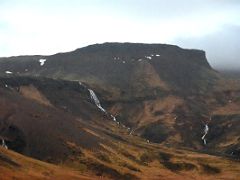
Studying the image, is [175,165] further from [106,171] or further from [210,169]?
[106,171]

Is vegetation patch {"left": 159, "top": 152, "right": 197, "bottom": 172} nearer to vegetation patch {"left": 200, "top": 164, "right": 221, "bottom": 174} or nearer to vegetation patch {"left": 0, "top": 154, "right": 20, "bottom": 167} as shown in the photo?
vegetation patch {"left": 200, "top": 164, "right": 221, "bottom": 174}

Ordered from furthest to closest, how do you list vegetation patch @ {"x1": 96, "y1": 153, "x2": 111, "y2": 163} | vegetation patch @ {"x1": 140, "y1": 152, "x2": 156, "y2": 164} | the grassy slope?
vegetation patch @ {"x1": 140, "y1": 152, "x2": 156, "y2": 164}
vegetation patch @ {"x1": 96, "y1": 153, "x2": 111, "y2": 163}
the grassy slope

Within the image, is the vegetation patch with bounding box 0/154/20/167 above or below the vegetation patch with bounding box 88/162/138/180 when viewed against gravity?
above

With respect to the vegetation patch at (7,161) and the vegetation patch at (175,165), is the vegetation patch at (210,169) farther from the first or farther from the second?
the vegetation patch at (7,161)

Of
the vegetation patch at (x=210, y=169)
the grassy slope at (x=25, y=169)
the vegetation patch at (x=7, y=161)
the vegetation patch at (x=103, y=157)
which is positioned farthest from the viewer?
the vegetation patch at (x=210, y=169)

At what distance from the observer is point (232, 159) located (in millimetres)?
193875

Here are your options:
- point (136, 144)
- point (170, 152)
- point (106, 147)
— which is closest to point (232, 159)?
point (170, 152)

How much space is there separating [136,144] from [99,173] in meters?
51.0

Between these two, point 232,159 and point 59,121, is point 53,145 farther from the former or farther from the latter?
point 232,159

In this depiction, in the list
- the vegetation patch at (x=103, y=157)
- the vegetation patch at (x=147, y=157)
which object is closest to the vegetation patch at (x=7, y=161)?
the vegetation patch at (x=103, y=157)

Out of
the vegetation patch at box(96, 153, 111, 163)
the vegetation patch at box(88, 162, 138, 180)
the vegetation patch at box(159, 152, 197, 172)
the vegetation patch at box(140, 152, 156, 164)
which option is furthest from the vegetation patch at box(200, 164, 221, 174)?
the vegetation patch at box(88, 162, 138, 180)

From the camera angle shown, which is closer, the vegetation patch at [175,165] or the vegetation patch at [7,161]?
the vegetation patch at [7,161]

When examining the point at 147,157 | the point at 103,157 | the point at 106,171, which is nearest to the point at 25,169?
the point at 106,171

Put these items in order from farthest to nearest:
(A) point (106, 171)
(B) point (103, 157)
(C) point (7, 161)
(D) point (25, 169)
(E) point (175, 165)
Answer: (E) point (175, 165), (B) point (103, 157), (A) point (106, 171), (C) point (7, 161), (D) point (25, 169)
